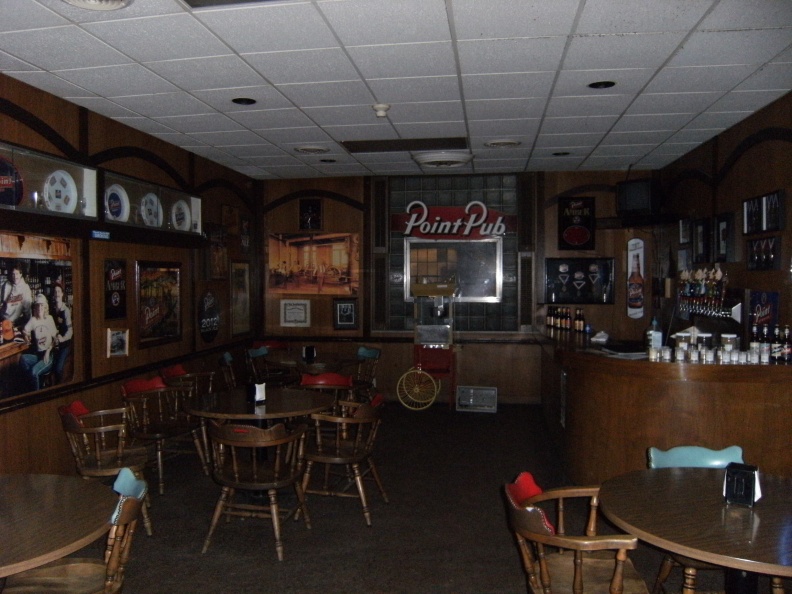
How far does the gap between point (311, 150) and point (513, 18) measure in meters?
3.85

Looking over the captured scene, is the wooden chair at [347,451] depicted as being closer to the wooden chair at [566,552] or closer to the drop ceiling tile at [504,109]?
the wooden chair at [566,552]

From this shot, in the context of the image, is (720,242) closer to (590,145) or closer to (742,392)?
(590,145)

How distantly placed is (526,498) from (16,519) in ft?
7.00

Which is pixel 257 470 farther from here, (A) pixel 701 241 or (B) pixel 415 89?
(A) pixel 701 241

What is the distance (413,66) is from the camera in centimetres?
434

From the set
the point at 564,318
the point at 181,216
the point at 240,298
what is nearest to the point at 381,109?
the point at 181,216

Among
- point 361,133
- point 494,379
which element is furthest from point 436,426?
point 361,133

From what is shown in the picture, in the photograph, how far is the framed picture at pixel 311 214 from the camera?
9023mm

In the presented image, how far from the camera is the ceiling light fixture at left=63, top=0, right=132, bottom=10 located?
128 inches

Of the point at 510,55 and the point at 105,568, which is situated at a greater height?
the point at 510,55

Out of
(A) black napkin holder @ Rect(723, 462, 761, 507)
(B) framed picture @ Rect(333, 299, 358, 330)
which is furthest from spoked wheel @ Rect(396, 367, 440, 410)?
(A) black napkin holder @ Rect(723, 462, 761, 507)

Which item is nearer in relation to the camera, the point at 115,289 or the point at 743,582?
the point at 743,582

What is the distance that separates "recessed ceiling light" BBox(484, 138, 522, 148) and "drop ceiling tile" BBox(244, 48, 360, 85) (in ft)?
8.10

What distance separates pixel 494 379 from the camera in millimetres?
8688
